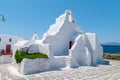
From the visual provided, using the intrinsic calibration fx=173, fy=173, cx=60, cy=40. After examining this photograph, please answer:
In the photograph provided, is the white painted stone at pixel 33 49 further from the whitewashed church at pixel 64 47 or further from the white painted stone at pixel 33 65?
the white painted stone at pixel 33 65

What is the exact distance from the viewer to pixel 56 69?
1841 cm

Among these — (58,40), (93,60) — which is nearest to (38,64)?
(58,40)

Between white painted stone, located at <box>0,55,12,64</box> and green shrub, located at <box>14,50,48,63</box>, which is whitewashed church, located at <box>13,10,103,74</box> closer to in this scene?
green shrub, located at <box>14,50,48,63</box>

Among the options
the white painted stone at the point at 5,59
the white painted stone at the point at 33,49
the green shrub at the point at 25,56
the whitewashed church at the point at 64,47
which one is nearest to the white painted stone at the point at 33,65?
the whitewashed church at the point at 64,47

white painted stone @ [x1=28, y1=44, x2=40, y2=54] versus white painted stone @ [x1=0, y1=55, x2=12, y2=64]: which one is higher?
white painted stone @ [x1=28, y1=44, x2=40, y2=54]

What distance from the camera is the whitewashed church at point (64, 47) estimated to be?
60.2 ft

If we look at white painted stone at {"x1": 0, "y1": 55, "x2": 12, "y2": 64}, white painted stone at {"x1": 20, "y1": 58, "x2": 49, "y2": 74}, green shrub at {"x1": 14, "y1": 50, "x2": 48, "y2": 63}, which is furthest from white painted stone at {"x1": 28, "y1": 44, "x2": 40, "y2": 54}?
white painted stone at {"x1": 0, "y1": 55, "x2": 12, "y2": 64}

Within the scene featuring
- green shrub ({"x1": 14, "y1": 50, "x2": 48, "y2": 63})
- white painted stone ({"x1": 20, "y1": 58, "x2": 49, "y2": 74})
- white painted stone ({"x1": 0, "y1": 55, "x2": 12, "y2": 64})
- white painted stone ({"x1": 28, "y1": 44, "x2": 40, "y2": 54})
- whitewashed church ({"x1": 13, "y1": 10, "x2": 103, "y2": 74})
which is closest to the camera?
white painted stone ({"x1": 20, "y1": 58, "x2": 49, "y2": 74})

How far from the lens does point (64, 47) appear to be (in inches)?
903

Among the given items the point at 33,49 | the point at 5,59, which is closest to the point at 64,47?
the point at 33,49

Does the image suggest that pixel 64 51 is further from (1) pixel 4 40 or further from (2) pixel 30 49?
(1) pixel 4 40

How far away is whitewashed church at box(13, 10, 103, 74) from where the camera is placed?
1836 cm

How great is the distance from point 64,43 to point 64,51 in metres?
1.07

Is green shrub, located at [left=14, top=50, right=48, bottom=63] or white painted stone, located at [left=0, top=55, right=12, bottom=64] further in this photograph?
white painted stone, located at [left=0, top=55, right=12, bottom=64]
